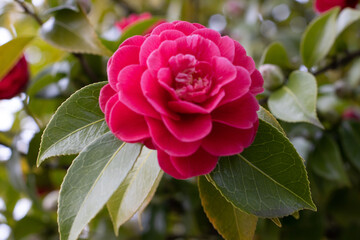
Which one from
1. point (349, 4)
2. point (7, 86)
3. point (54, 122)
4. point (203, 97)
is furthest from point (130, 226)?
point (349, 4)

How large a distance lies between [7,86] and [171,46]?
0.49m

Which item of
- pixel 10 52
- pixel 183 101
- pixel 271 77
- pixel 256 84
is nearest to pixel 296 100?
pixel 271 77

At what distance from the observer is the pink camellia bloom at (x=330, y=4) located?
0.90m

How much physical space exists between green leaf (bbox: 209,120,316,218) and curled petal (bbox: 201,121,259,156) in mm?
54

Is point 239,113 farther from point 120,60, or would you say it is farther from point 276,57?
point 276,57

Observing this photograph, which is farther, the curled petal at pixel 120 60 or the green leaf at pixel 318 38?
the green leaf at pixel 318 38

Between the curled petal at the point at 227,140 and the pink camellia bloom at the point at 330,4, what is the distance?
63 centimetres

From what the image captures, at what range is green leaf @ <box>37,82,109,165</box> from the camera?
1.57 feet

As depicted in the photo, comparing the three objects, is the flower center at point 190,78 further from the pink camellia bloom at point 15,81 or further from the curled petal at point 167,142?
the pink camellia bloom at point 15,81

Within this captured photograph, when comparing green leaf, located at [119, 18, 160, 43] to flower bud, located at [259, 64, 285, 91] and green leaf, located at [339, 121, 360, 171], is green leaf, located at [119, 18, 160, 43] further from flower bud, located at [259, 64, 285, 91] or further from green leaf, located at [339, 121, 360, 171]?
green leaf, located at [339, 121, 360, 171]

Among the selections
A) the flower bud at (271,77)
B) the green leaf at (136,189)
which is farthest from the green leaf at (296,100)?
the green leaf at (136,189)

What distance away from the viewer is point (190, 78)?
0.42 meters

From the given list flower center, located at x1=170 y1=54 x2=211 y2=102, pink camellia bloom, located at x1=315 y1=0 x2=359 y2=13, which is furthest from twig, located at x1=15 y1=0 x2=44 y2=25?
pink camellia bloom, located at x1=315 y1=0 x2=359 y2=13

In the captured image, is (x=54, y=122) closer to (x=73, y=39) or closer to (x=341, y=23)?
(x=73, y=39)
